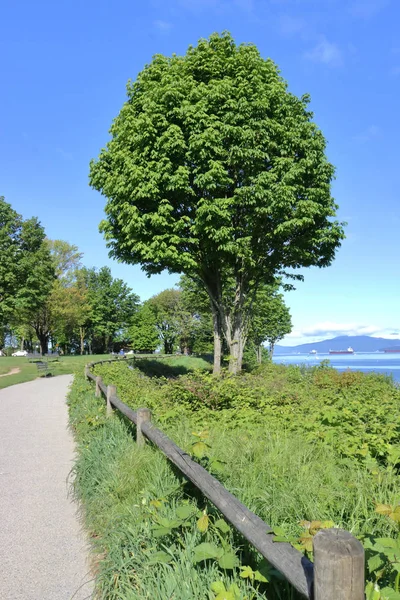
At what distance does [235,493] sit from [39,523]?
2387 millimetres

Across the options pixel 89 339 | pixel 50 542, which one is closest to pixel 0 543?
pixel 50 542

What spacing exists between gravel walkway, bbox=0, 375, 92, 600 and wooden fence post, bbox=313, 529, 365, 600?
7.79 feet

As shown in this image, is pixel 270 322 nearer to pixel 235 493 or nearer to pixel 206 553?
pixel 235 493

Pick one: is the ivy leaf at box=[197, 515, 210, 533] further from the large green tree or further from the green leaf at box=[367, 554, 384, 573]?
the large green tree

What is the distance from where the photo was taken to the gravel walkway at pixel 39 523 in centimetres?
343

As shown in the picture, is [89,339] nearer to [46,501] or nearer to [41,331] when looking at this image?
[41,331]

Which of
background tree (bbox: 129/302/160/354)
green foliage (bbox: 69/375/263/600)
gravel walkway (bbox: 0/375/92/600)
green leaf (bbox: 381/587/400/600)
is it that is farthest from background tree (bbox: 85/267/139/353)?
green leaf (bbox: 381/587/400/600)

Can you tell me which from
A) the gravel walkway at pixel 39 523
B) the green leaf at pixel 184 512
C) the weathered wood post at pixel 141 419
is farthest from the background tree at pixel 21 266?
the green leaf at pixel 184 512

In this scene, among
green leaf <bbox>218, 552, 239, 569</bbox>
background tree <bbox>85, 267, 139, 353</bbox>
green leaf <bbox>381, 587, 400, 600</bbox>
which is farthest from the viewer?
background tree <bbox>85, 267, 139, 353</bbox>

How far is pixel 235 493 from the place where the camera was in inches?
142

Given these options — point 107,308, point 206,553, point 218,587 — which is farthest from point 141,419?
point 107,308

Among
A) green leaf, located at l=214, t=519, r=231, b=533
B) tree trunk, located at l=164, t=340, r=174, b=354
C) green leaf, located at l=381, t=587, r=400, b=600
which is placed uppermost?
green leaf, located at l=381, t=587, r=400, b=600

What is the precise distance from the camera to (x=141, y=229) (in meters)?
15.3

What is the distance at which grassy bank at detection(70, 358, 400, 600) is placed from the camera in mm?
2602
